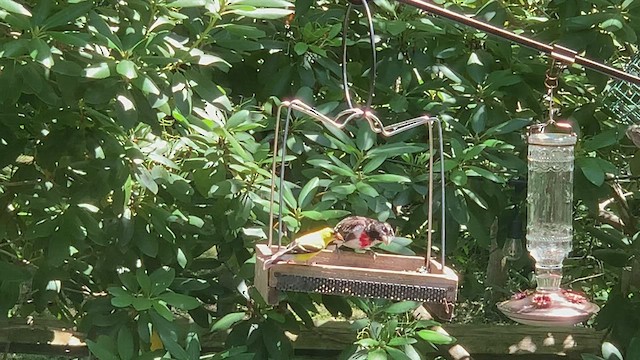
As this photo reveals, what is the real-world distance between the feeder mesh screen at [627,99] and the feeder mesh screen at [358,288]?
615mm

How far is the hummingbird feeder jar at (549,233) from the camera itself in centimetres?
135

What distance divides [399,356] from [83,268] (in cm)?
74

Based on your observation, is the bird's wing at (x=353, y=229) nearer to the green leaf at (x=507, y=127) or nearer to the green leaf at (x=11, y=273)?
the green leaf at (x=507, y=127)

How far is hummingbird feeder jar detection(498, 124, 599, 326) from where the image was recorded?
4.42ft

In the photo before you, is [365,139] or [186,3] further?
[365,139]

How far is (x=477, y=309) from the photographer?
3.40 m

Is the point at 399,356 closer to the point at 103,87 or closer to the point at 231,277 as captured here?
the point at 231,277

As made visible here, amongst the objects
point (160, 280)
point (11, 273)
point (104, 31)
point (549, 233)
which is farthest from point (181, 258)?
Result: point (549, 233)

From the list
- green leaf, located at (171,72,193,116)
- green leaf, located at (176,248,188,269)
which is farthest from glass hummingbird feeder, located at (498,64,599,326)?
green leaf, located at (176,248,188,269)

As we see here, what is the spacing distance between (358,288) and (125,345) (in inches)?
27.8

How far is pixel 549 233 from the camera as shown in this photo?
1.71m

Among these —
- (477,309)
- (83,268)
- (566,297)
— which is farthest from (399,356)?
(477,309)

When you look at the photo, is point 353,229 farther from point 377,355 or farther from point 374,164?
point 377,355

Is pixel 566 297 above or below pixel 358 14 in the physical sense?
below
